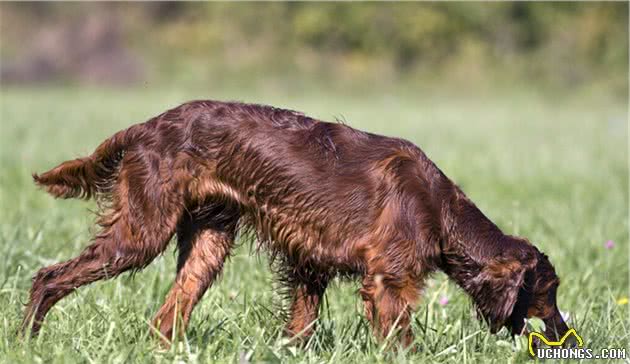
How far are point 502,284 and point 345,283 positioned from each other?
828 mm

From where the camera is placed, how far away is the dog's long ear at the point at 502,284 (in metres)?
4.11

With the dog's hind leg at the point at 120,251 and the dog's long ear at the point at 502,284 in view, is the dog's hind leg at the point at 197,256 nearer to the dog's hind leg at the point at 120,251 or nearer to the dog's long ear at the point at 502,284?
the dog's hind leg at the point at 120,251

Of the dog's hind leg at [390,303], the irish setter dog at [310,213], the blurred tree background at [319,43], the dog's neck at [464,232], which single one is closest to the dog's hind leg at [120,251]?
the irish setter dog at [310,213]

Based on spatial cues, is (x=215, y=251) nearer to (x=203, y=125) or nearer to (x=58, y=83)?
(x=203, y=125)

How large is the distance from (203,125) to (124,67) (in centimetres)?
2762

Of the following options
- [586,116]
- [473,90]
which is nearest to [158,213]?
[586,116]

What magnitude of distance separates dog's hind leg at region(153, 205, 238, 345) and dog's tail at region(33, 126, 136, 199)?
416mm

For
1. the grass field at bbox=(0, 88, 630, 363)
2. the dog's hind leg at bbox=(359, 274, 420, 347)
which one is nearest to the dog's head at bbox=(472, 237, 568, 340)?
the grass field at bbox=(0, 88, 630, 363)

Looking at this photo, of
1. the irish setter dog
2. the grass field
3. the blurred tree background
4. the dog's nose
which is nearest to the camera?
the grass field

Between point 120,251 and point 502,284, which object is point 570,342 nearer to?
point 502,284

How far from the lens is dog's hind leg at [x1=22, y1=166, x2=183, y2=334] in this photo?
4.07 m

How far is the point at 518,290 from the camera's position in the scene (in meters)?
4.13

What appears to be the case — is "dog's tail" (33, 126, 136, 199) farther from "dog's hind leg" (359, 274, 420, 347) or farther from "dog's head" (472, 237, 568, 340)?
"dog's head" (472, 237, 568, 340)

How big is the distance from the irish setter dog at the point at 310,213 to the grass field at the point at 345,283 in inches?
7.2
